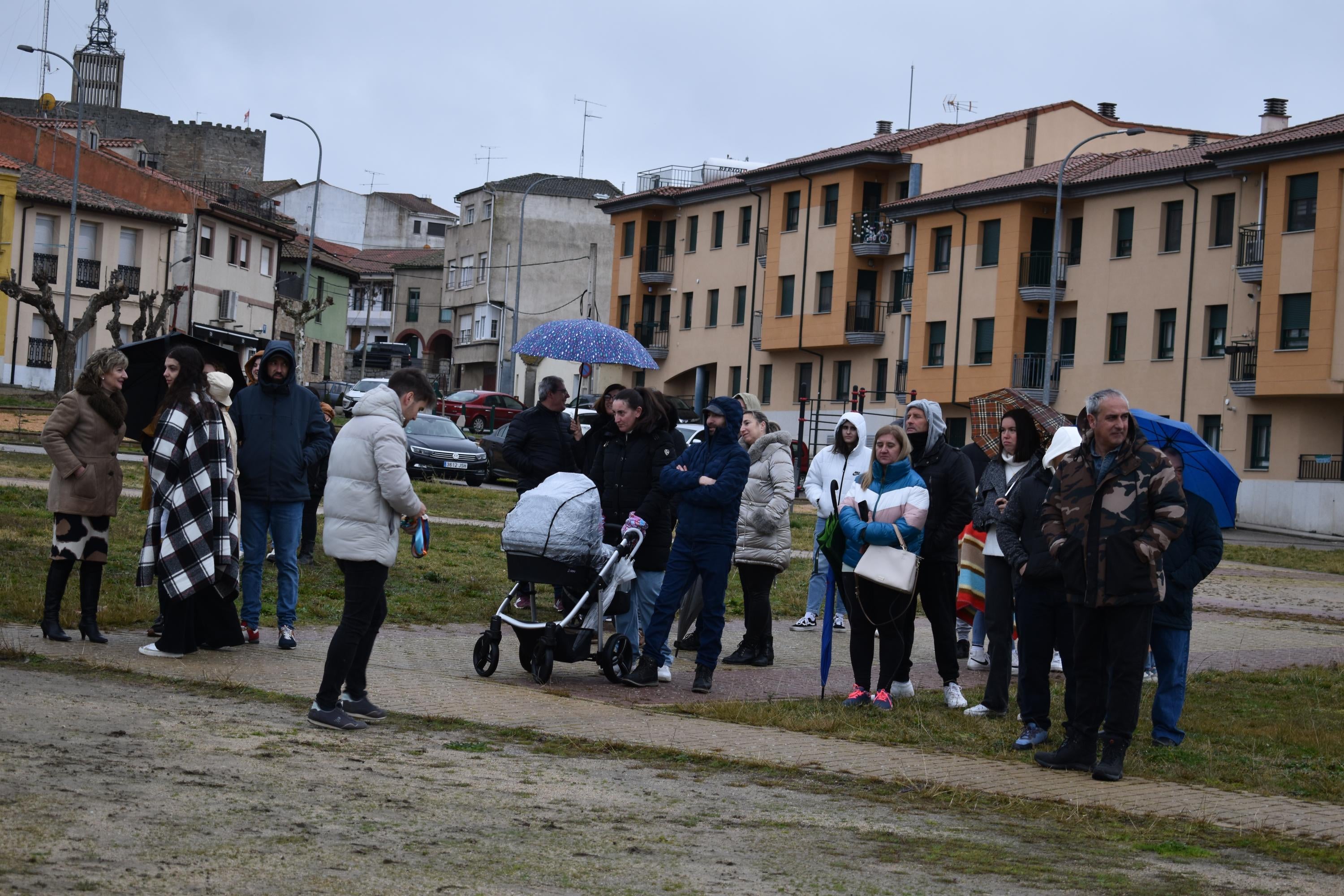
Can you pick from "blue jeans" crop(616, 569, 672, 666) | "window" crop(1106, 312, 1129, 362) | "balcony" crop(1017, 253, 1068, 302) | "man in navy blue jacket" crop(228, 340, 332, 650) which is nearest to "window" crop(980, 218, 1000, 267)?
"balcony" crop(1017, 253, 1068, 302)

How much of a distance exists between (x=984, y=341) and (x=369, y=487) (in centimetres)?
4905

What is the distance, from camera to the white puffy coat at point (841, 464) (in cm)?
1261

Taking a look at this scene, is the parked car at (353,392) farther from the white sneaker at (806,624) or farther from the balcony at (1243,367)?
the white sneaker at (806,624)

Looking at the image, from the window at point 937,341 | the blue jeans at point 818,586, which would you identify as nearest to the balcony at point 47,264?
the window at point 937,341

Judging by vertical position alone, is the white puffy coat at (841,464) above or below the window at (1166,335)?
below

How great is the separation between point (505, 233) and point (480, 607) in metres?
73.5

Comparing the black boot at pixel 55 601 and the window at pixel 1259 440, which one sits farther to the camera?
the window at pixel 1259 440

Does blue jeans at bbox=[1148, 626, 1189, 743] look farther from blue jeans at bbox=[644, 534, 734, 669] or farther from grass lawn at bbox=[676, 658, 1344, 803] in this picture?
blue jeans at bbox=[644, 534, 734, 669]

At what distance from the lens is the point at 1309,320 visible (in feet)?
148

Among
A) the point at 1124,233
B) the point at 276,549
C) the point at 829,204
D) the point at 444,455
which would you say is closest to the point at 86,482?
the point at 276,549

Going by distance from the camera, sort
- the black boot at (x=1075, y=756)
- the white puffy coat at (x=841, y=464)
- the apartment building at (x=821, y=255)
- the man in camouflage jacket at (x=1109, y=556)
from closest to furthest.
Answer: the man in camouflage jacket at (x=1109, y=556), the black boot at (x=1075, y=756), the white puffy coat at (x=841, y=464), the apartment building at (x=821, y=255)

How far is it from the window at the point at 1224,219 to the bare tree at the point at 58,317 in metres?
32.5

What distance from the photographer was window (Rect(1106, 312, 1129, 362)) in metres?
51.3

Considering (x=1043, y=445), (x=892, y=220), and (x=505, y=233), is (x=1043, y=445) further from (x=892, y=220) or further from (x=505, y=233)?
(x=505, y=233)
